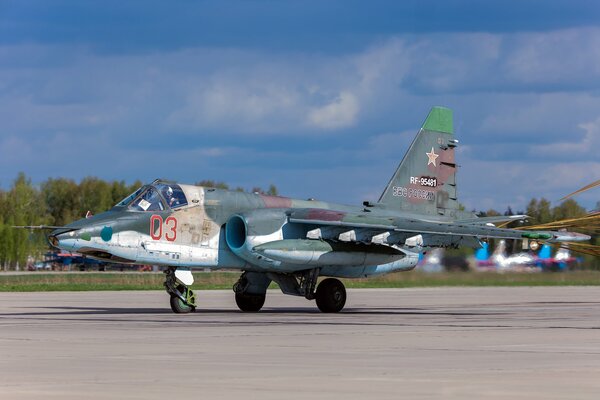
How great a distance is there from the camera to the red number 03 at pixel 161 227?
21930mm

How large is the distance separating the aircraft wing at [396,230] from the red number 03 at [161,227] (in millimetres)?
2467

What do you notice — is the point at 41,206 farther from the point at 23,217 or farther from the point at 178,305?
the point at 178,305

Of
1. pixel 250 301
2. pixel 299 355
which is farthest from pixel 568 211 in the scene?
pixel 299 355

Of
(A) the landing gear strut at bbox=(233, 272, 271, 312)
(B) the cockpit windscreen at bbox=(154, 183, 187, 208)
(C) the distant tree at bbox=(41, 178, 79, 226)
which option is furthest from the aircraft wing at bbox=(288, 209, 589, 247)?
(C) the distant tree at bbox=(41, 178, 79, 226)

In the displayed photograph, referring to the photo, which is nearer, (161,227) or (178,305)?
(161,227)

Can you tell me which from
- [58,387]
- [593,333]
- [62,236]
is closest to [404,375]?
[58,387]

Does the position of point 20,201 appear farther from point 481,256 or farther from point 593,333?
point 593,333

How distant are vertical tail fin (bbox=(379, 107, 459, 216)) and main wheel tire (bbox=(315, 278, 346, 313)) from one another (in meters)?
3.37

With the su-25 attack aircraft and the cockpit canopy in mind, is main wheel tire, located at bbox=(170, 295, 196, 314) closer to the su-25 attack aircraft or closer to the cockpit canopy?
the su-25 attack aircraft

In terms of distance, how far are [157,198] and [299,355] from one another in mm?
10018

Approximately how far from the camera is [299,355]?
12773 millimetres

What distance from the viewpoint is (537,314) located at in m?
22.9

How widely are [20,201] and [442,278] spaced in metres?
79.4

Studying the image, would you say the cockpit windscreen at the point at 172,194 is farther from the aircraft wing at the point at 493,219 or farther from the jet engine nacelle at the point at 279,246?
the aircraft wing at the point at 493,219
